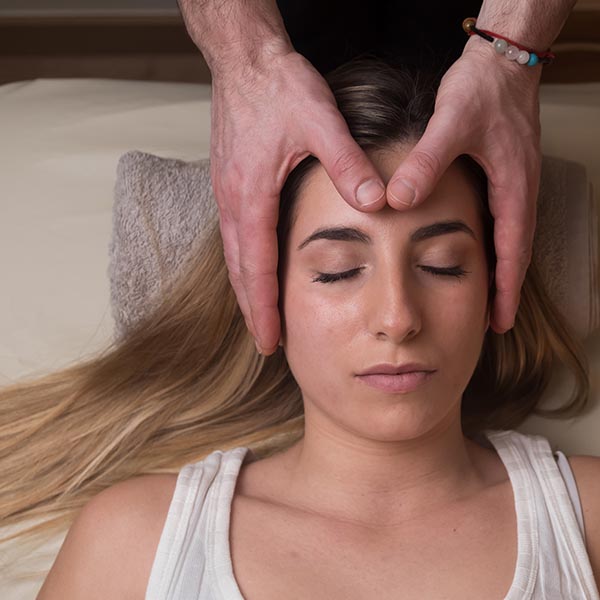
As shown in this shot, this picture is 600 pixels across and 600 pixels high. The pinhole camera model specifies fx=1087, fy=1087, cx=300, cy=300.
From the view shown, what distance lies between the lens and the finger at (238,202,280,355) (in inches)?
58.7

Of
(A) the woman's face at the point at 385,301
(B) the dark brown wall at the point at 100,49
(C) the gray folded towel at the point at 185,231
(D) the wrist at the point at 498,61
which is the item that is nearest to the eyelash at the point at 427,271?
(A) the woman's face at the point at 385,301

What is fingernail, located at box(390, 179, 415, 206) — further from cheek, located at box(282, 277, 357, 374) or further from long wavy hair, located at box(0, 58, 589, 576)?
long wavy hair, located at box(0, 58, 589, 576)

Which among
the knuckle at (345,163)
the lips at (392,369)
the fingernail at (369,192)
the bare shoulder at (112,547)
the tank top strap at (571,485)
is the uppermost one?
the knuckle at (345,163)

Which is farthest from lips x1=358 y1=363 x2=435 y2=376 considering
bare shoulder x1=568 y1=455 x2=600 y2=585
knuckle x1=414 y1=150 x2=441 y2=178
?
bare shoulder x1=568 y1=455 x2=600 y2=585

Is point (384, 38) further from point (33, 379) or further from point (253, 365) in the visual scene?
point (33, 379)

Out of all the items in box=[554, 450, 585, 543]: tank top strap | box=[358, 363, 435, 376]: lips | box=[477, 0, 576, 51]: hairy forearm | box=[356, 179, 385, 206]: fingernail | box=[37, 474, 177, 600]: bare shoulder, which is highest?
box=[477, 0, 576, 51]: hairy forearm

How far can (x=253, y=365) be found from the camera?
6.23 feet

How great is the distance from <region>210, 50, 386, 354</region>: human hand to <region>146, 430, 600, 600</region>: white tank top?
230mm

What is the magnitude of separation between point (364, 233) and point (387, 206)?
46 millimetres

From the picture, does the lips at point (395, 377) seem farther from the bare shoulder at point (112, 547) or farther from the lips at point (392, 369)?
the bare shoulder at point (112, 547)

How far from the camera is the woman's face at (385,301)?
1.41 meters

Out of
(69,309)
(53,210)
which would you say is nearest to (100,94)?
(53,210)

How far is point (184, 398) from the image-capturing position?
1.97 metres

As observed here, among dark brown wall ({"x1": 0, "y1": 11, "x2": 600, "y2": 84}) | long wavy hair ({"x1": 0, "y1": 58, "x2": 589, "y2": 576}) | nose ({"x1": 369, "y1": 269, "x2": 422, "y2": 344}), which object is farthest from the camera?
dark brown wall ({"x1": 0, "y1": 11, "x2": 600, "y2": 84})
